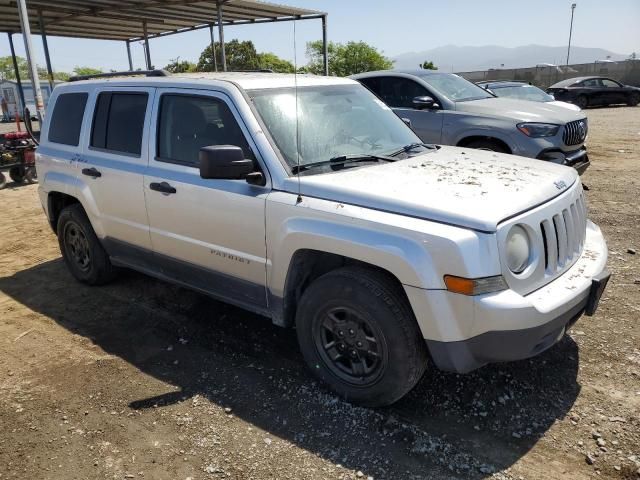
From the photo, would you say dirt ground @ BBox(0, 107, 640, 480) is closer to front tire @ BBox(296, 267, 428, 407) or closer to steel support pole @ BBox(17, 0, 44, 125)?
front tire @ BBox(296, 267, 428, 407)

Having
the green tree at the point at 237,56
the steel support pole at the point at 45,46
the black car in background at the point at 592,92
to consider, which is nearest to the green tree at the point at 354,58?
the green tree at the point at 237,56

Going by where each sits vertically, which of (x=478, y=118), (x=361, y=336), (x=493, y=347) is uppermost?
(x=478, y=118)

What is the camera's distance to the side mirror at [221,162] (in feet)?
10.1

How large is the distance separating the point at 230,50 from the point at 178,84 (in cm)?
3993

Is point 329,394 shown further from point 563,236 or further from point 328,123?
point 328,123

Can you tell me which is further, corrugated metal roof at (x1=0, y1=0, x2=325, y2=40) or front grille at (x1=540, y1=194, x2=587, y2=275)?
corrugated metal roof at (x1=0, y1=0, x2=325, y2=40)

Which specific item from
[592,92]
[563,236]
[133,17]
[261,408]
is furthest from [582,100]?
[261,408]

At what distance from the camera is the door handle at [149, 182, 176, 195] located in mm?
3829

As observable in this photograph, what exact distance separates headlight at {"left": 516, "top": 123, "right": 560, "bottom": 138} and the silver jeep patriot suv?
10.3ft

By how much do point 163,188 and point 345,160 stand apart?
1.38 metres

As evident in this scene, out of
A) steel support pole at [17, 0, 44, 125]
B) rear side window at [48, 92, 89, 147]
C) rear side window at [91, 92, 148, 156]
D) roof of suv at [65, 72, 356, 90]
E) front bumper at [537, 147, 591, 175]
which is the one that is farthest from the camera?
steel support pole at [17, 0, 44, 125]

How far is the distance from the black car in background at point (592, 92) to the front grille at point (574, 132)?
18018mm

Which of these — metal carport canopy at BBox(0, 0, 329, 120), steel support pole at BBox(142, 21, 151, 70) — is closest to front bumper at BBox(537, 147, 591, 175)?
metal carport canopy at BBox(0, 0, 329, 120)

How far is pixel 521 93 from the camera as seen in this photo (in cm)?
1356
